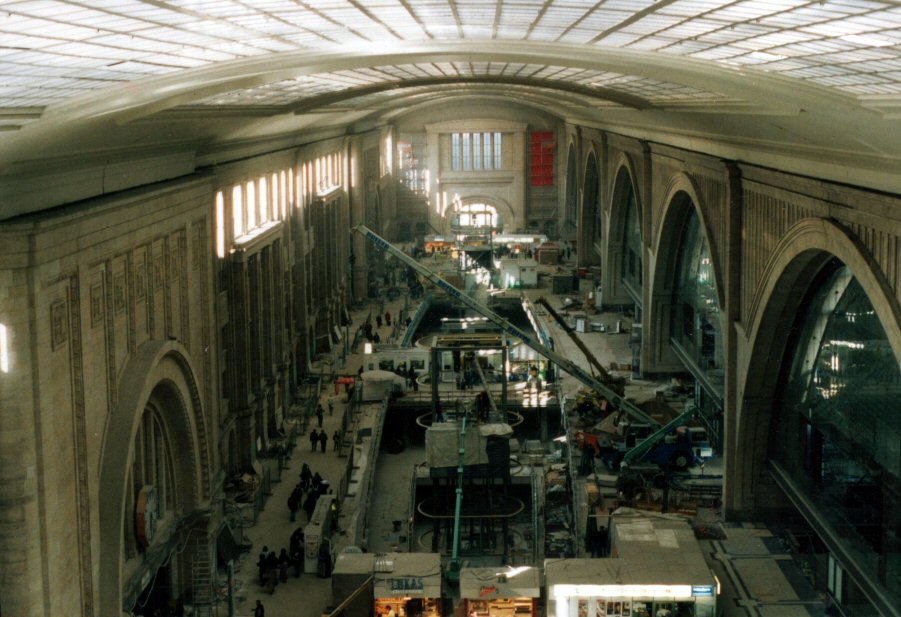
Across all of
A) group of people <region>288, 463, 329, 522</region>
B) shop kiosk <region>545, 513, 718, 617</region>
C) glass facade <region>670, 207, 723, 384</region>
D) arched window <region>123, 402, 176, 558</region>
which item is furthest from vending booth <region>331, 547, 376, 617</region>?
glass facade <region>670, 207, 723, 384</region>

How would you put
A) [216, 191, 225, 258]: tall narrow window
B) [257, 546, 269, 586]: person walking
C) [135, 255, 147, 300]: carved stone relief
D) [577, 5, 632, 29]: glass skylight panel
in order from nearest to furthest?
[577, 5, 632, 29]: glass skylight panel, [135, 255, 147, 300]: carved stone relief, [257, 546, 269, 586]: person walking, [216, 191, 225, 258]: tall narrow window

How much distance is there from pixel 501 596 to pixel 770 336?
A: 10.2 m

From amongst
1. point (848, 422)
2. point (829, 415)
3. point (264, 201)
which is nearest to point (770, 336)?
point (829, 415)

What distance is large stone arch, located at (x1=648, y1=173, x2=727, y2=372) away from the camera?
41.8 metres

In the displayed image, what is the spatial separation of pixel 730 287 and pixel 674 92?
23.9ft

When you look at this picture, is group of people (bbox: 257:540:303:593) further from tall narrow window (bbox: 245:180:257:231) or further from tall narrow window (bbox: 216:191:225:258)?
tall narrow window (bbox: 245:180:257:231)

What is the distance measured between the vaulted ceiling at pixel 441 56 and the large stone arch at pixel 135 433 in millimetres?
4679

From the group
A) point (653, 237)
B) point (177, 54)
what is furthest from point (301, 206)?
point (177, 54)

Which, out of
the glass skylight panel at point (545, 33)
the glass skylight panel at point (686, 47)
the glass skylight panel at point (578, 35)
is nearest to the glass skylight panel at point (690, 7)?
the glass skylight panel at point (686, 47)

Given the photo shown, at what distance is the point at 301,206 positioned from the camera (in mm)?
47906

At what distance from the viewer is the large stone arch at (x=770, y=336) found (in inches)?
872

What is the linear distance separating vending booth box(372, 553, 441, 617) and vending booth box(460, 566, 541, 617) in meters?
0.72

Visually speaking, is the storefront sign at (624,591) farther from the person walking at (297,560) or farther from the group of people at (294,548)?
the person walking at (297,560)

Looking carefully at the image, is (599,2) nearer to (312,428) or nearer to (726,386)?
(726,386)
